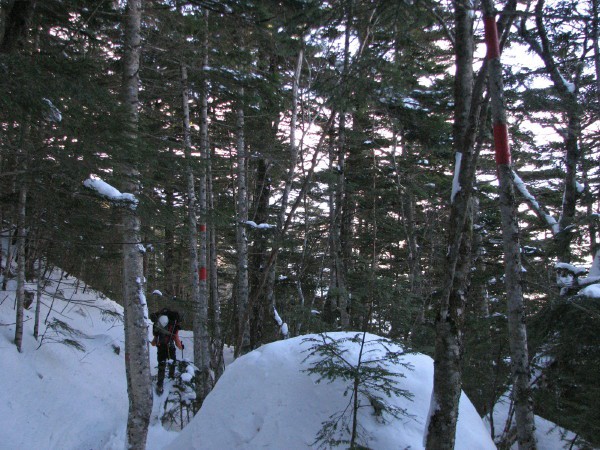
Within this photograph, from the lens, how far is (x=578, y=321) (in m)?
5.46

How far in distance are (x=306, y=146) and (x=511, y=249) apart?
338 inches

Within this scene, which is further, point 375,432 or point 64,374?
point 64,374

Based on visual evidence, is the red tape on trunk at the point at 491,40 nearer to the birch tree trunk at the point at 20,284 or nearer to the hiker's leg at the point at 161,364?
the birch tree trunk at the point at 20,284

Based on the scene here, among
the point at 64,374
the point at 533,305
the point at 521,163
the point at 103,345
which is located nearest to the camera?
the point at 533,305

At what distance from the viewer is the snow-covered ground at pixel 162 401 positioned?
3.90 m

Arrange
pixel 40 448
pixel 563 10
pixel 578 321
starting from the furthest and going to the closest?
pixel 40 448, pixel 563 10, pixel 578 321

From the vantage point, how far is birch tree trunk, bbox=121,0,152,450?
6.33m

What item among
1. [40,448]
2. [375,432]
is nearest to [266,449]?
[375,432]

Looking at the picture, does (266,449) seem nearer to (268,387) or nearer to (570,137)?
(268,387)

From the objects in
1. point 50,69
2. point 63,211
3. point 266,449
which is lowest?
point 266,449

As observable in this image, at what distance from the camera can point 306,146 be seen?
12.3 meters

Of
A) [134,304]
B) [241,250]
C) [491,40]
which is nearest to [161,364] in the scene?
[241,250]

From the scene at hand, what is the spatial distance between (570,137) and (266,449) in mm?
8014

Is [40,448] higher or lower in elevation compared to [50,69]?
lower
